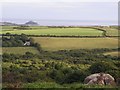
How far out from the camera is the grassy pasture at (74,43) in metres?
41.8

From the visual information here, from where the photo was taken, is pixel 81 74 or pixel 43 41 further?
pixel 43 41

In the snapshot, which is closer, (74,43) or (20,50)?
(20,50)

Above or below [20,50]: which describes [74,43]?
above

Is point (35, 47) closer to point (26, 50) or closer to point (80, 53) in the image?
point (26, 50)

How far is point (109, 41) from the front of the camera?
43.2 m

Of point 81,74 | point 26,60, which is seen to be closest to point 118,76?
point 81,74

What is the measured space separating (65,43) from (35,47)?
3.93m

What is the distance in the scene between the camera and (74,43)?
146ft

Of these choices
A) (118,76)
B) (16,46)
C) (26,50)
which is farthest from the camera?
(16,46)

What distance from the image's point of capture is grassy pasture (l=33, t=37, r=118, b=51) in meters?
41.8

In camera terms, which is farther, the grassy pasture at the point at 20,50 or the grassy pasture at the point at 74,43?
the grassy pasture at the point at 74,43

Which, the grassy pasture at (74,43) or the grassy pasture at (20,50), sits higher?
the grassy pasture at (74,43)

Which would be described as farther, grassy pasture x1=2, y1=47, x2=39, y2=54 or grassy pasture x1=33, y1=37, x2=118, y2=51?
grassy pasture x1=33, y1=37, x2=118, y2=51

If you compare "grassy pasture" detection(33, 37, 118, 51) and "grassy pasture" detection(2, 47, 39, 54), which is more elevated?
"grassy pasture" detection(33, 37, 118, 51)
